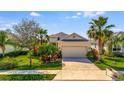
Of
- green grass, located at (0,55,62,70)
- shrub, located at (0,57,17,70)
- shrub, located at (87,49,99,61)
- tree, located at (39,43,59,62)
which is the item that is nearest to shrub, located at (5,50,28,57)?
green grass, located at (0,55,62,70)

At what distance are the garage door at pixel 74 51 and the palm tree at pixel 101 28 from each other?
2.93 ft

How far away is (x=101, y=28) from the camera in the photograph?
1767 cm

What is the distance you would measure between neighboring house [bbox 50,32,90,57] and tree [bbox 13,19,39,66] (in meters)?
1.03

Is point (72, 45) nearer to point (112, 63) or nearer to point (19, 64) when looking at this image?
point (112, 63)

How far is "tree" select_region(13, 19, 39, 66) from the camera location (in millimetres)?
14422

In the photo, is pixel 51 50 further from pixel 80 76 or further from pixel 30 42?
pixel 80 76

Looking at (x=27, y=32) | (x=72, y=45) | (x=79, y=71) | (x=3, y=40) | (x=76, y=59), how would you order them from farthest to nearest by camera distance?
(x=72, y=45) → (x=76, y=59) → (x=3, y=40) → (x=27, y=32) → (x=79, y=71)

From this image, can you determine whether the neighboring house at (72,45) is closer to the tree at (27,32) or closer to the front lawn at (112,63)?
the tree at (27,32)

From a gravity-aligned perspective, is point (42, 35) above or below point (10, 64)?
above

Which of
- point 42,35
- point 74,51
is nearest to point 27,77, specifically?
point 42,35

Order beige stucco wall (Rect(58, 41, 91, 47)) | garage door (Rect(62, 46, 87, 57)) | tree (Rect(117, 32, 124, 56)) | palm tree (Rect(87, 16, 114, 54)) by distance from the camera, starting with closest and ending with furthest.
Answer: tree (Rect(117, 32, 124, 56)) < palm tree (Rect(87, 16, 114, 54)) < garage door (Rect(62, 46, 87, 57)) < beige stucco wall (Rect(58, 41, 91, 47))

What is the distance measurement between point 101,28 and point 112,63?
3.51 metres

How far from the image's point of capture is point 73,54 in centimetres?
1622

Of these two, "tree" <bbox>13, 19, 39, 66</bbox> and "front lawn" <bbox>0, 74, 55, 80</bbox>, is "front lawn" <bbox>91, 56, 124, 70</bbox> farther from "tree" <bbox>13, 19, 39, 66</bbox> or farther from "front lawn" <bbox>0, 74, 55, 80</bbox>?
"tree" <bbox>13, 19, 39, 66</bbox>
